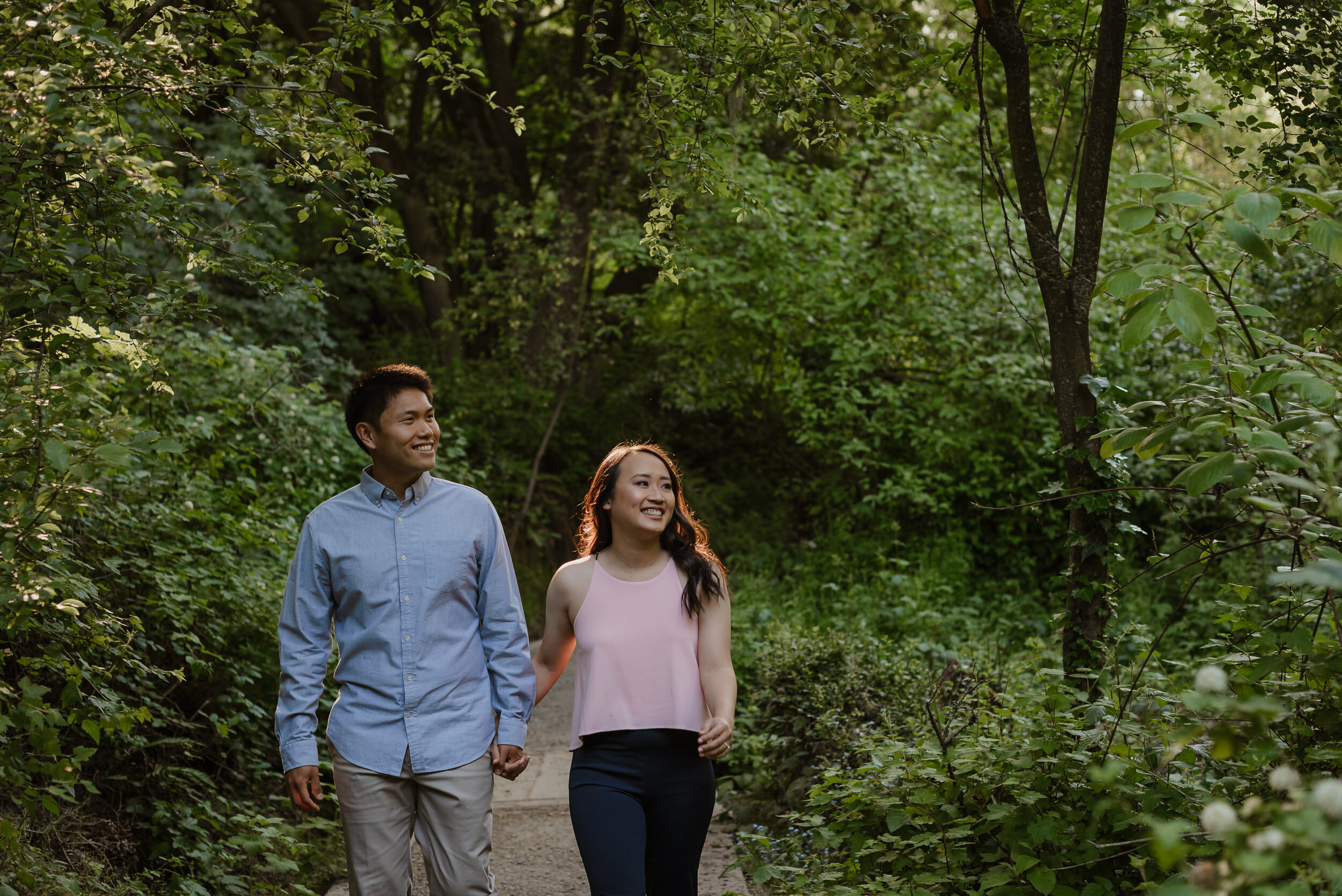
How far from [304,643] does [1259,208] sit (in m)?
2.60

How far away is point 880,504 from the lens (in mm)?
10867

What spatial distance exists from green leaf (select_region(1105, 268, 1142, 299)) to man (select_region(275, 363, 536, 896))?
1.80 metres

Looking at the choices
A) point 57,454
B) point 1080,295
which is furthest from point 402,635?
point 1080,295

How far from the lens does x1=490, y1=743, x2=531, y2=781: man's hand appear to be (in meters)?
3.11

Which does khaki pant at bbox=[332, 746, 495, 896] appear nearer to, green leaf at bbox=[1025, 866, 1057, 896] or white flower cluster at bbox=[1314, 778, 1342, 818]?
green leaf at bbox=[1025, 866, 1057, 896]

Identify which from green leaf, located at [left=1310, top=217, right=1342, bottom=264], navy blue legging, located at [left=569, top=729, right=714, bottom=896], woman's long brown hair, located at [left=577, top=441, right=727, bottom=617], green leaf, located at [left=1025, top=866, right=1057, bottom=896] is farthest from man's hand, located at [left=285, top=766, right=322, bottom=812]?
green leaf, located at [left=1310, top=217, right=1342, bottom=264]

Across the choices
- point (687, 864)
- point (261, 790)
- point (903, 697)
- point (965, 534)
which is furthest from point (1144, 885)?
point (965, 534)

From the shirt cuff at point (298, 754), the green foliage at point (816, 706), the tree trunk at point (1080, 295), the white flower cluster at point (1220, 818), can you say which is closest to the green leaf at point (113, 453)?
the shirt cuff at point (298, 754)

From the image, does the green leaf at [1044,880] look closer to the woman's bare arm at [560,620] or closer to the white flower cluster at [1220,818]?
the woman's bare arm at [560,620]

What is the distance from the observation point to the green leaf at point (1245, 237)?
1.96m

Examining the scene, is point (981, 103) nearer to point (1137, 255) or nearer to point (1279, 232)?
point (1279, 232)

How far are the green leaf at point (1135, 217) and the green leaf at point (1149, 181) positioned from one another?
4 cm

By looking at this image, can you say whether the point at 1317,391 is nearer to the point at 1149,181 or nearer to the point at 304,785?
the point at 1149,181

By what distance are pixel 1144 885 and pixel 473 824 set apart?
5.64 feet
